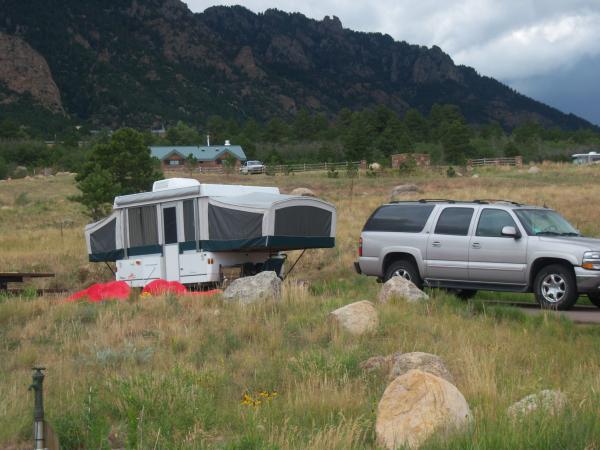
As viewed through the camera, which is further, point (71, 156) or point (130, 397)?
point (71, 156)

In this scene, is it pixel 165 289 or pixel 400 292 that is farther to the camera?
pixel 165 289

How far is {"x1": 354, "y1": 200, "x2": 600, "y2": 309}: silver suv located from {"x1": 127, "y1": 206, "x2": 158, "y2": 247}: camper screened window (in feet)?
17.0

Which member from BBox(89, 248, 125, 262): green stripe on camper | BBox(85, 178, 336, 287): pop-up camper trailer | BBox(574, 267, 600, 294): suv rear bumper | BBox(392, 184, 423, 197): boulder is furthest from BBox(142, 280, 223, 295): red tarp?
BBox(392, 184, 423, 197): boulder

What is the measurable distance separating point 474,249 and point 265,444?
840 cm

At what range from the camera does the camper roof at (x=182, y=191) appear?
682 inches

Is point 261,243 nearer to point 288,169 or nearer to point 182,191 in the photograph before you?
point 182,191

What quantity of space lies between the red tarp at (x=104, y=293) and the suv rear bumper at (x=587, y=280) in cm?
731

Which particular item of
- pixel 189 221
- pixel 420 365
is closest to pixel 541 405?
pixel 420 365

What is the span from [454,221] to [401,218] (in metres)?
1.06

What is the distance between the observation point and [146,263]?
1797 centimetres

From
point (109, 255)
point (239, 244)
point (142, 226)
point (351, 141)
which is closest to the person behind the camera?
point (239, 244)

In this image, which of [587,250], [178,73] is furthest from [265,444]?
[178,73]

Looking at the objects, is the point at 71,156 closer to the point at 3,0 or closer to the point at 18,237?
the point at 18,237

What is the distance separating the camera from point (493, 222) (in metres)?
13.6
